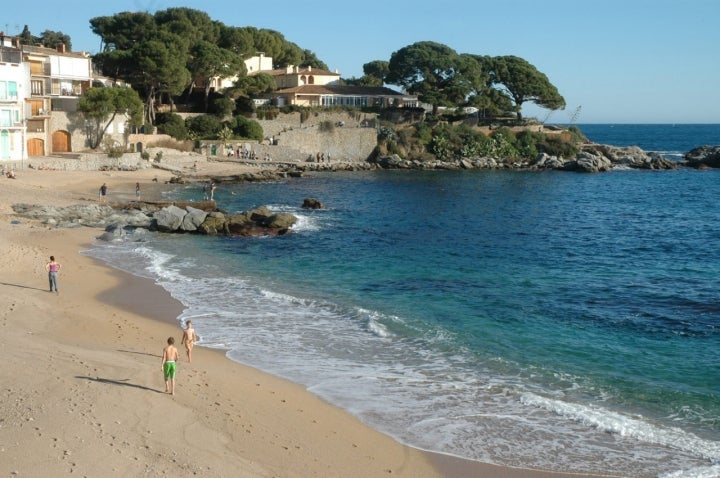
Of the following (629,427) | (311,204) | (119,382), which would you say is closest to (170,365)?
(119,382)

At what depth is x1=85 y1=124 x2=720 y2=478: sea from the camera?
14695mm

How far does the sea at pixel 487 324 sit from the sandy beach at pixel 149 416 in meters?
0.82

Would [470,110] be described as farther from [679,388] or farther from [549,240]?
[679,388]

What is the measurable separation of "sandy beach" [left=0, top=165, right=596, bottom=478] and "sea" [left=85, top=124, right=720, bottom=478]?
82cm

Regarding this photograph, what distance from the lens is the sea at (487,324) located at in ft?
48.2

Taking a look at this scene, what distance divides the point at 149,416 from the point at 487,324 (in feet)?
38.9

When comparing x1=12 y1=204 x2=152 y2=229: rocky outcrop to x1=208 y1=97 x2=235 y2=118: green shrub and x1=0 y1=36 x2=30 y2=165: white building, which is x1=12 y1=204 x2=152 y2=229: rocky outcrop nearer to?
x1=0 y1=36 x2=30 y2=165: white building

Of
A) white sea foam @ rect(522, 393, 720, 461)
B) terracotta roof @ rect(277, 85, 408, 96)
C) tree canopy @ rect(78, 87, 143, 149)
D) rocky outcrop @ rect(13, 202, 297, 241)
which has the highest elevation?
terracotta roof @ rect(277, 85, 408, 96)

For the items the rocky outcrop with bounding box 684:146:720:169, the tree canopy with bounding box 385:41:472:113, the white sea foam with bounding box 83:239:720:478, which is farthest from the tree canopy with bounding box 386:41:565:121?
the white sea foam with bounding box 83:239:720:478

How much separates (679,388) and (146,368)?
12505mm

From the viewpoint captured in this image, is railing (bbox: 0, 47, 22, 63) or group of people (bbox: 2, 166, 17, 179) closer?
group of people (bbox: 2, 166, 17, 179)

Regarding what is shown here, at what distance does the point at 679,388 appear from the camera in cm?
1734

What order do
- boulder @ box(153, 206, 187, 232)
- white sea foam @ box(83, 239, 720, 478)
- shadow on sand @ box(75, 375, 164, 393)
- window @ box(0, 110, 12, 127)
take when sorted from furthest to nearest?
window @ box(0, 110, 12, 127) < boulder @ box(153, 206, 187, 232) < shadow on sand @ box(75, 375, 164, 393) < white sea foam @ box(83, 239, 720, 478)

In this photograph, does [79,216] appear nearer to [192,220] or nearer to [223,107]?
[192,220]
